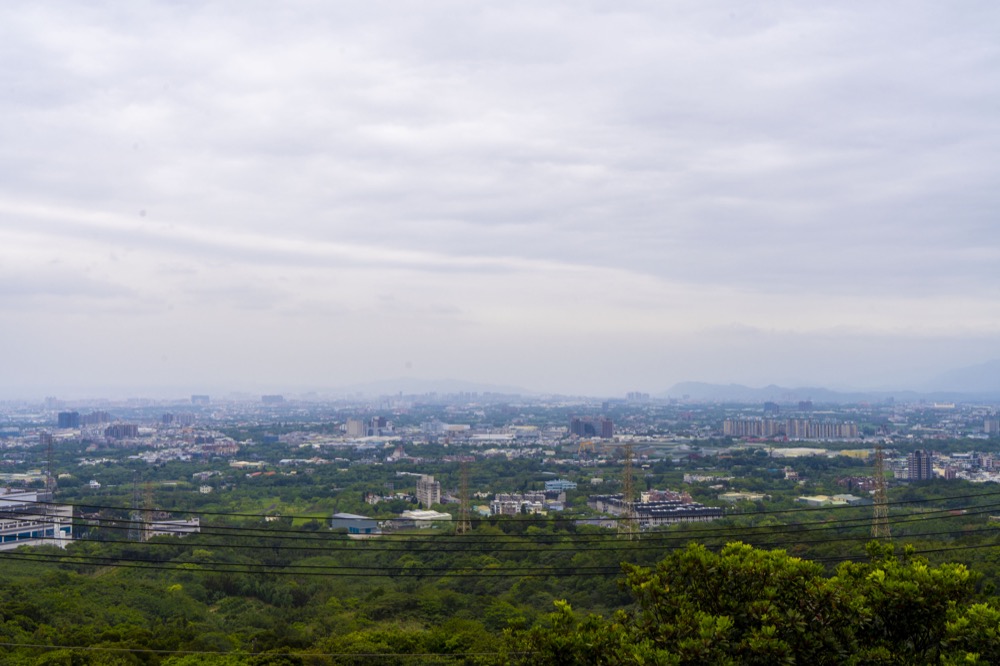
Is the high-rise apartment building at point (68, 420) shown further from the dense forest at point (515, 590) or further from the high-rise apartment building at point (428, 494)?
the high-rise apartment building at point (428, 494)

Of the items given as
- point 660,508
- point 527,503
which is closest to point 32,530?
point 527,503

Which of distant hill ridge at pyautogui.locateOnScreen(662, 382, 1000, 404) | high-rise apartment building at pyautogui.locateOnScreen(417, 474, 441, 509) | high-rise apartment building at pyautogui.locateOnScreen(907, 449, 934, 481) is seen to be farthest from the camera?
distant hill ridge at pyautogui.locateOnScreen(662, 382, 1000, 404)

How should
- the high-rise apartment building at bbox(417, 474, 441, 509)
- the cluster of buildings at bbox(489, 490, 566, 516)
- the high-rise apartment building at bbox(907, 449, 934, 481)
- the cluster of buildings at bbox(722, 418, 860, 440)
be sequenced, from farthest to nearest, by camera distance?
the cluster of buildings at bbox(722, 418, 860, 440) → the high-rise apartment building at bbox(907, 449, 934, 481) → the high-rise apartment building at bbox(417, 474, 441, 509) → the cluster of buildings at bbox(489, 490, 566, 516)

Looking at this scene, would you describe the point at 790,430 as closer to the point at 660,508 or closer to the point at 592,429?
the point at 592,429

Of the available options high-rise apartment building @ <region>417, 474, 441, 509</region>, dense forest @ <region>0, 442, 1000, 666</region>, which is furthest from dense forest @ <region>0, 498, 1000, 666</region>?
high-rise apartment building @ <region>417, 474, 441, 509</region>

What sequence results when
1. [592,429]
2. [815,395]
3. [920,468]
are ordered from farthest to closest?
[815,395] < [592,429] < [920,468]

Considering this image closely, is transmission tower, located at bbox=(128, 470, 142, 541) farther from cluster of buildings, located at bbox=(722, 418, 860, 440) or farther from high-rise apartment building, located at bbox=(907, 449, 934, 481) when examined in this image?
cluster of buildings, located at bbox=(722, 418, 860, 440)

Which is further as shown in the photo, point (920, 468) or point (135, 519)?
point (920, 468)

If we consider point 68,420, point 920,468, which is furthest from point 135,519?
point 68,420

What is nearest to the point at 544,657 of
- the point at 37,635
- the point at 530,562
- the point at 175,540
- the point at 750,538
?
the point at 37,635

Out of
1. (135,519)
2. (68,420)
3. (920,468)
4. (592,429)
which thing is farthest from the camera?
(68,420)

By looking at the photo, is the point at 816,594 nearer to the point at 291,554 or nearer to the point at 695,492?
the point at 291,554

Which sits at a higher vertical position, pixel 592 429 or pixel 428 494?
pixel 428 494
